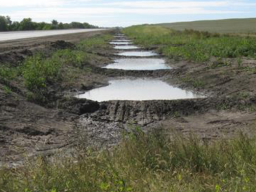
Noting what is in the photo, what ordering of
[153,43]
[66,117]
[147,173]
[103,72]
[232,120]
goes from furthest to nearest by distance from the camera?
1. [153,43]
2. [103,72]
3. [66,117]
4. [232,120]
5. [147,173]

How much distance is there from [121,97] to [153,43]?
88.4ft

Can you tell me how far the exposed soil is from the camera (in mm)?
9672

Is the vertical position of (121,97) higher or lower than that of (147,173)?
lower

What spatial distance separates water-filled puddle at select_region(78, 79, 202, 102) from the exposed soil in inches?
31.2

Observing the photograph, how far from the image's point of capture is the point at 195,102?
45.3 ft

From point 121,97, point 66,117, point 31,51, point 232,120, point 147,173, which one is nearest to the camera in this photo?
point 147,173

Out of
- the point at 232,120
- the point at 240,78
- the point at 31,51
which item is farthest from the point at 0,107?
the point at 31,51

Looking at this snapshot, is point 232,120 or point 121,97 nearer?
point 232,120

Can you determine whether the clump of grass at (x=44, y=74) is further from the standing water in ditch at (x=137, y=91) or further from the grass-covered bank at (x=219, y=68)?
the grass-covered bank at (x=219, y=68)

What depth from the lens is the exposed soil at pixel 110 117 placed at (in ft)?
31.7

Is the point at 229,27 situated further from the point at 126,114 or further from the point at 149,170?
the point at 149,170

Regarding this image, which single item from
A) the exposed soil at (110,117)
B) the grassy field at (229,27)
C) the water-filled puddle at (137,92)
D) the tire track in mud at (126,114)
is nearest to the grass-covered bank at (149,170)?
the exposed soil at (110,117)

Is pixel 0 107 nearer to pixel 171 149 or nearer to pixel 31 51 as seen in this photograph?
pixel 171 149

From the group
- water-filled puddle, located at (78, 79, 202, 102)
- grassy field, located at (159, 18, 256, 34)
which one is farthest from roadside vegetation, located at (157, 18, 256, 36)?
water-filled puddle, located at (78, 79, 202, 102)
